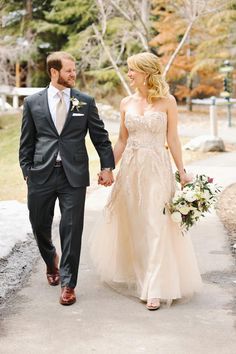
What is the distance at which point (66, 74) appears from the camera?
479cm

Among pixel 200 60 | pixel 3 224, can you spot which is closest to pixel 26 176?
pixel 3 224

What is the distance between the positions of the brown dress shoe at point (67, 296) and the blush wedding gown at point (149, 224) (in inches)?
20.5

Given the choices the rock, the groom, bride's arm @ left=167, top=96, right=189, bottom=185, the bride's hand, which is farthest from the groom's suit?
the rock

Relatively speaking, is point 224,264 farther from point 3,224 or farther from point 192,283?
point 3,224

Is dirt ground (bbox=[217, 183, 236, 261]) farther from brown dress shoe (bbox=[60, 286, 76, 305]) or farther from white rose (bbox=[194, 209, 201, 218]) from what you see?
brown dress shoe (bbox=[60, 286, 76, 305])

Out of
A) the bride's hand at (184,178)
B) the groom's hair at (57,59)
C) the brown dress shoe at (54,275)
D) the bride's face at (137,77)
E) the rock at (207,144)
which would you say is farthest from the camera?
the rock at (207,144)

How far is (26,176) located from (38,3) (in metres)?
24.4

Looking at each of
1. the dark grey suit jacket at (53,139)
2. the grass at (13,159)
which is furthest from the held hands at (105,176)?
the grass at (13,159)

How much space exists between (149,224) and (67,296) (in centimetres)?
84

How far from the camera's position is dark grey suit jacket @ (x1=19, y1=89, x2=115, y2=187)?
4828 millimetres

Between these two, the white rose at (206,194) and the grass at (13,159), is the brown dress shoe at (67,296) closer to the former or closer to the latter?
the white rose at (206,194)

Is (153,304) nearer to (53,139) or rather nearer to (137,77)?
(53,139)

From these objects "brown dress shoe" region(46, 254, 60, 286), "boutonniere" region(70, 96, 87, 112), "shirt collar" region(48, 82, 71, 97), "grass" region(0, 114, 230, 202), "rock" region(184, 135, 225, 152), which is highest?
"shirt collar" region(48, 82, 71, 97)

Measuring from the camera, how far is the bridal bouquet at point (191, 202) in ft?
16.0
